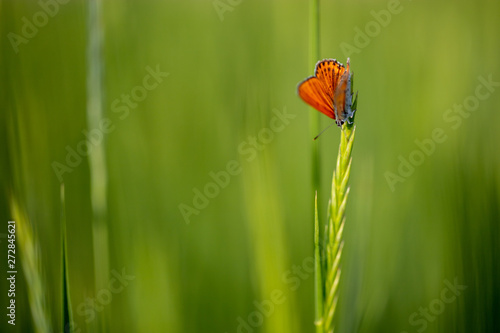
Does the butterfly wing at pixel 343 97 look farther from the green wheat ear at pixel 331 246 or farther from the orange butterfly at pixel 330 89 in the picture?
the green wheat ear at pixel 331 246

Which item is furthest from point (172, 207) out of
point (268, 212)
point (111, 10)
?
point (111, 10)

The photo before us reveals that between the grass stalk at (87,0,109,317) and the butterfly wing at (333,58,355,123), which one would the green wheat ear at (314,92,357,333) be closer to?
the butterfly wing at (333,58,355,123)

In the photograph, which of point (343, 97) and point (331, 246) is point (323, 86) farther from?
A: point (331, 246)

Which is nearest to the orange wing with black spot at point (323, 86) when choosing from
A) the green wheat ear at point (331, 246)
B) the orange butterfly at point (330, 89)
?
the orange butterfly at point (330, 89)

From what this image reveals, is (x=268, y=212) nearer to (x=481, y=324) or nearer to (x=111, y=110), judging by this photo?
(x=481, y=324)

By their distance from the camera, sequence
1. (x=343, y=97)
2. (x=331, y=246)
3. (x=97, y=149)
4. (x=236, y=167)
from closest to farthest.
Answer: (x=331, y=246) < (x=343, y=97) < (x=97, y=149) < (x=236, y=167)

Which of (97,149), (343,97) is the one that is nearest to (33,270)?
(97,149)
